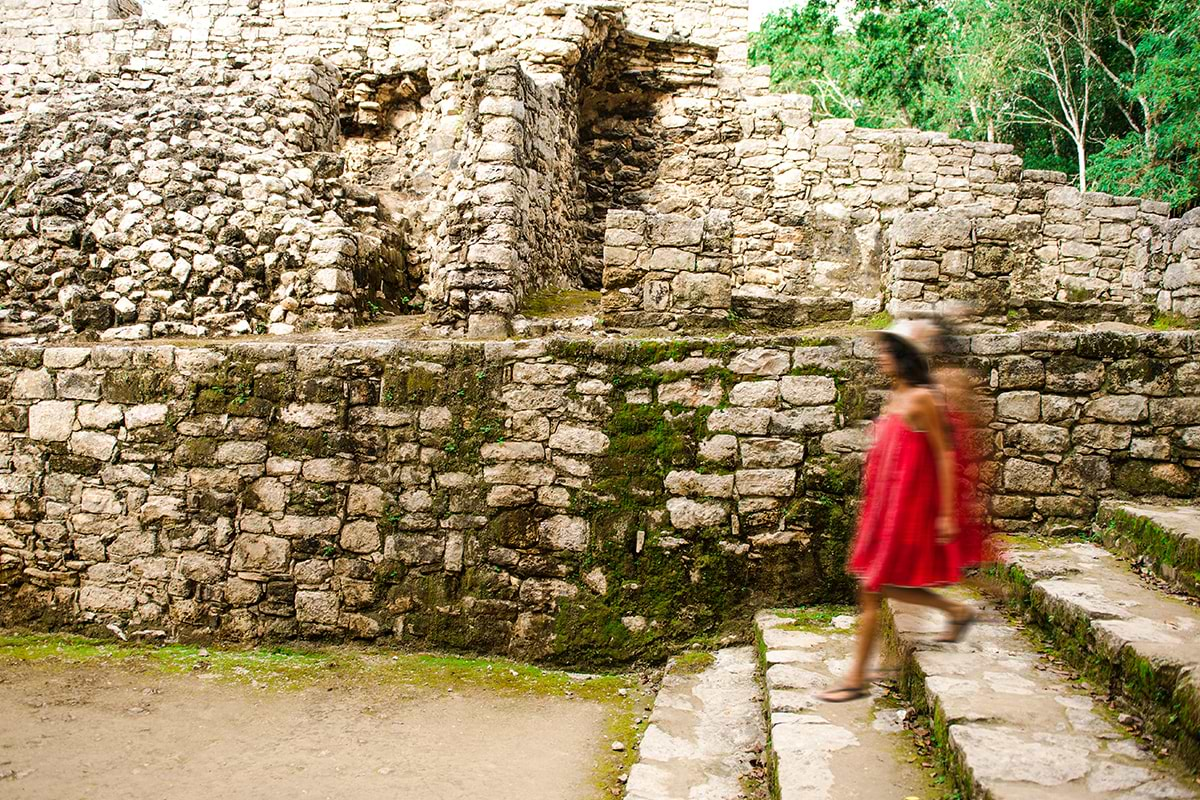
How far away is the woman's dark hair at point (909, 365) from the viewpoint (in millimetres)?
3305

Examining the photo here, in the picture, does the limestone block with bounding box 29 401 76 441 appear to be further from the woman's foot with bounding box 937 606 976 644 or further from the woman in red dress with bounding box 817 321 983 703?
the woman's foot with bounding box 937 606 976 644

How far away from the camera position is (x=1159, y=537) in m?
4.05

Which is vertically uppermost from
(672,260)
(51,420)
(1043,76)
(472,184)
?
(1043,76)

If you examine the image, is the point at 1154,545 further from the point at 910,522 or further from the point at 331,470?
the point at 331,470

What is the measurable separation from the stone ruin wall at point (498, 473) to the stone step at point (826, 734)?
0.77 meters

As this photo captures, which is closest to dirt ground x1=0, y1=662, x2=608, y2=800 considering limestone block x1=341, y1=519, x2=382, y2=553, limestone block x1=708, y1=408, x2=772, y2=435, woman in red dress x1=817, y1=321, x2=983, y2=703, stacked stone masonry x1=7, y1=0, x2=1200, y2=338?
limestone block x1=341, y1=519, x2=382, y2=553

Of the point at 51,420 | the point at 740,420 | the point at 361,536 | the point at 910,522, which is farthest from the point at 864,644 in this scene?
the point at 51,420

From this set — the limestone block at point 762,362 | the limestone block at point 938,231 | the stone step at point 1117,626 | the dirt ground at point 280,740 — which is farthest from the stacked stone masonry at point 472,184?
the dirt ground at point 280,740

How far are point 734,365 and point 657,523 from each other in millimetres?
1119

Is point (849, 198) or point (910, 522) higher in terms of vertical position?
point (849, 198)

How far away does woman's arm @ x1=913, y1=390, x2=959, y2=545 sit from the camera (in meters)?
3.23

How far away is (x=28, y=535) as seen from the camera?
5629 millimetres

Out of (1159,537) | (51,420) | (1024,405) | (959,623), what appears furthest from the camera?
(51,420)

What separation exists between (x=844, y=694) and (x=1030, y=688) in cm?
74
